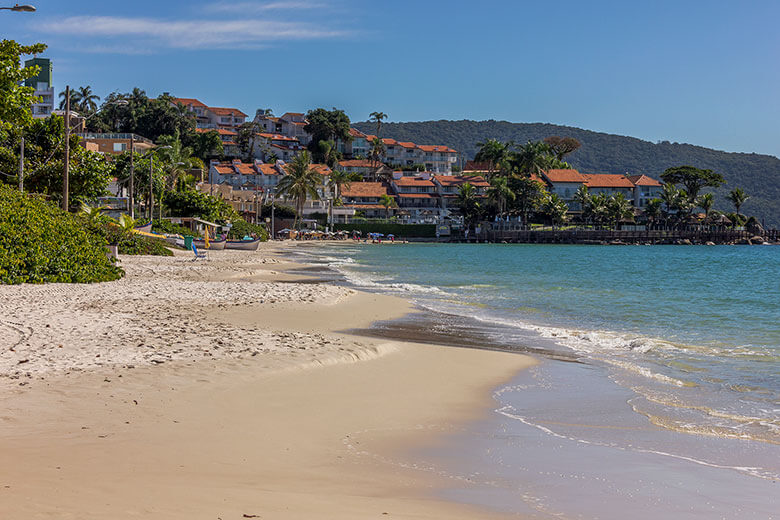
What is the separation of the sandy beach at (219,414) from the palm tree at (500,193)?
123 m

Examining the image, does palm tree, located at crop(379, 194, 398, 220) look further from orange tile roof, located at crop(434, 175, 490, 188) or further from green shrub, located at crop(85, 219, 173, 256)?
green shrub, located at crop(85, 219, 173, 256)

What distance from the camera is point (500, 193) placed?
13738 centimetres

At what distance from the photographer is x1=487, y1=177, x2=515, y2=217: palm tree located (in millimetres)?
136750

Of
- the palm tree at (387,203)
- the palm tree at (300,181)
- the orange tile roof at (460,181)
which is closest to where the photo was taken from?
the palm tree at (300,181)

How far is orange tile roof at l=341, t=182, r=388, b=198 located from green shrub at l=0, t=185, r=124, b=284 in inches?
4705

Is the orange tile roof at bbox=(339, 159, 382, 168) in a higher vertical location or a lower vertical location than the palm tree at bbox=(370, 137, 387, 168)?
lower

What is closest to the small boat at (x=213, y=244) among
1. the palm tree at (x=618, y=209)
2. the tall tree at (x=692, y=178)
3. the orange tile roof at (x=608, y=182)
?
the palm tree at (x=618, y=209)

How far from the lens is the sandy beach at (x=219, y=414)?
16.8 ft

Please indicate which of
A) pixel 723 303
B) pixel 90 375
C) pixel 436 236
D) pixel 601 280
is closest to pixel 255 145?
pixel 436 236

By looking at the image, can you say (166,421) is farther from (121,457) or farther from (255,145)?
(255,145)

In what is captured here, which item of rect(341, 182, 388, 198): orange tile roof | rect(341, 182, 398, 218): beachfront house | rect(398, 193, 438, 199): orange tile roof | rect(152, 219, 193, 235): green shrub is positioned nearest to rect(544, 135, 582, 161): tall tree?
rect(398, 193, 438, 199): orange tile roof

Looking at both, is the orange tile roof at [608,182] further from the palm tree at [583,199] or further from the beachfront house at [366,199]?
the beachfront house at [366,199]

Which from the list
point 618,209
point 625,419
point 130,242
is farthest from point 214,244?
point 618,209

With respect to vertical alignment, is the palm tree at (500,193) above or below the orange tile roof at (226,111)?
below
